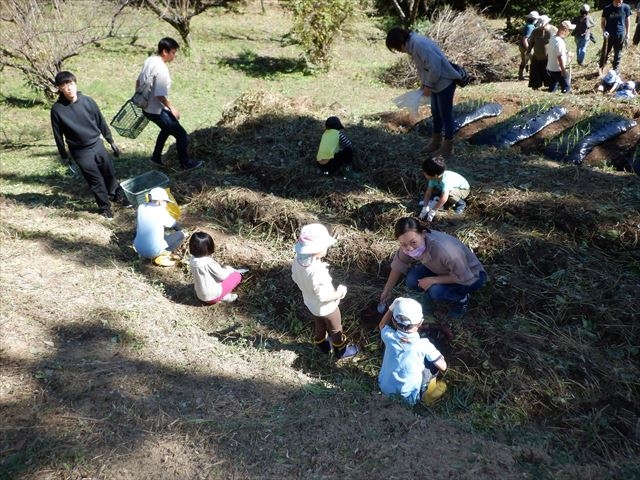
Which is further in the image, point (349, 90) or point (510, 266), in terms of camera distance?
point (349, 90)

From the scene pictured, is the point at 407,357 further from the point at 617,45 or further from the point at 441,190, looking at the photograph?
the point at 617,45

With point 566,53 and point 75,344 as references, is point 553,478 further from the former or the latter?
point 566,53

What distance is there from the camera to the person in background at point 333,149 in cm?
560

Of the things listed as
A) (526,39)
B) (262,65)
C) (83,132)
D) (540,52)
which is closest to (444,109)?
(83,132)

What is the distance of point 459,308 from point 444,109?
2.34 m

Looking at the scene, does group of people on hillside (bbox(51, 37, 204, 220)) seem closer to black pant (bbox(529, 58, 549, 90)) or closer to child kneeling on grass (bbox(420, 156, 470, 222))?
child kneeling on grass (bbox(420, 156, 470, 222))

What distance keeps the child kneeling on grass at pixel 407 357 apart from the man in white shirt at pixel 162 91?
12.6ft

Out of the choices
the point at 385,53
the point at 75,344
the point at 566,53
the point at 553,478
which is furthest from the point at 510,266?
the point at 385,53

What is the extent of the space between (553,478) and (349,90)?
909 cm

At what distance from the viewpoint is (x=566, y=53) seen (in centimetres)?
855

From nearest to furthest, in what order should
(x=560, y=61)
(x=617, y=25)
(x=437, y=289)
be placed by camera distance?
(x=437, y=289) → (x=560, y=61) → (x=617, y=25)

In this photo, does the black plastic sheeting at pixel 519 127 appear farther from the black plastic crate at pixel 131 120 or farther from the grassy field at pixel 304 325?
the black plastic crate at pixel 131 120

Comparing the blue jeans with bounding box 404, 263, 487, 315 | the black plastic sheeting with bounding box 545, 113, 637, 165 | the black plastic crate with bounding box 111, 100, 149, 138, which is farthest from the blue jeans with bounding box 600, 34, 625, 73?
the black plastic crate with bounding box 111, 100, 149, 138

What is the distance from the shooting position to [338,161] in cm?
575
